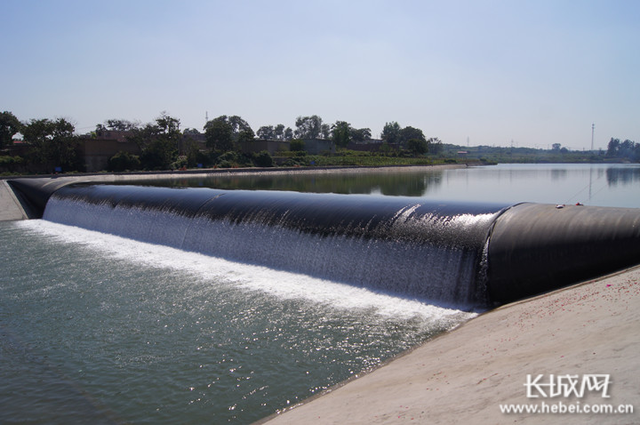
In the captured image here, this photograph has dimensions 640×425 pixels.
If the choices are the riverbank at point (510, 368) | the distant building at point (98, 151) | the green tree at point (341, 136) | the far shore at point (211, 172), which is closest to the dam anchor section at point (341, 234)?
the riverbank at point (510, 368)

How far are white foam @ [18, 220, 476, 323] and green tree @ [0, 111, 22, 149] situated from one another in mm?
45882

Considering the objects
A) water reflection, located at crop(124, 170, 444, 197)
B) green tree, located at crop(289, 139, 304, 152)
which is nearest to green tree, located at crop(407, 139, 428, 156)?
green tree, located at crop(289, 139, 304, 152)

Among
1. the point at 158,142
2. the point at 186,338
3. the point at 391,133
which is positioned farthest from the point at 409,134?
the point at 186,338

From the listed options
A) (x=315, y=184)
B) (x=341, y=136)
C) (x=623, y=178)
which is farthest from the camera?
(x=341, y=136)

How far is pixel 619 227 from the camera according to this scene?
26.3 feet

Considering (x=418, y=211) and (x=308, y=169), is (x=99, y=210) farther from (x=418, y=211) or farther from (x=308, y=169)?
(x=308, y=169)

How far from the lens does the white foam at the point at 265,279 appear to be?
9102 millimetres

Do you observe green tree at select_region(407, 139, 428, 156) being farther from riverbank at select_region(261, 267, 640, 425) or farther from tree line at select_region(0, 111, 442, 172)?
riverbank at select_region(261, 267, 640, 425)

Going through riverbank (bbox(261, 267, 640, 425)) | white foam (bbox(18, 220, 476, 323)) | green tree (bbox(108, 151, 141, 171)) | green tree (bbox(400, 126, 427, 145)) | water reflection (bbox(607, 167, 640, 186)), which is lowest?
white foam (bbox(18, 220, 476, 323))

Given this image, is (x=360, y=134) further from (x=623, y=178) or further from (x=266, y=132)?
(x=623, y=178)

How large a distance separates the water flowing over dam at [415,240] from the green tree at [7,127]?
161ft

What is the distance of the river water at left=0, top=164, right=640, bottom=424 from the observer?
6.19m

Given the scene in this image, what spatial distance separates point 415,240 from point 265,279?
3.68m

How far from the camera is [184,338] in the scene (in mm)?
8141
